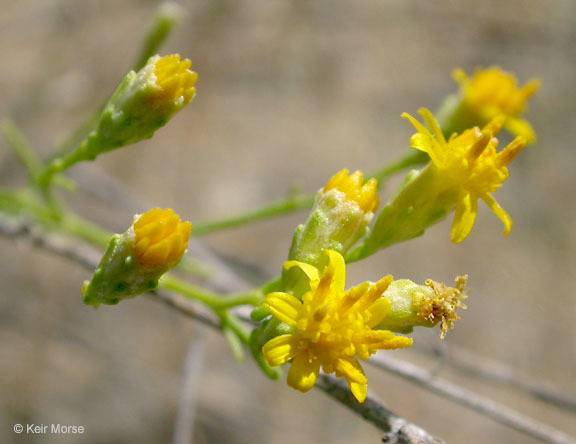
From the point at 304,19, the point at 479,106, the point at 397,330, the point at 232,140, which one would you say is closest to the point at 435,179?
the point at 397,330

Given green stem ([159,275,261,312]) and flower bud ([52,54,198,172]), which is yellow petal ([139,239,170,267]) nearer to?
green stem ([159,275,261,312])

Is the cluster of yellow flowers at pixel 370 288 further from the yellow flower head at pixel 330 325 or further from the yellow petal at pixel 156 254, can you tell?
the yellow petal at pixel 156 254

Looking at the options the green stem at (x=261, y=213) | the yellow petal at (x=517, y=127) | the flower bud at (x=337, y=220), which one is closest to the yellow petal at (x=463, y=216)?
the flower bud at (x=337, y=220)

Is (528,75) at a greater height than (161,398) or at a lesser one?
greater

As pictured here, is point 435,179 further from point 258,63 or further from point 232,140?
point 258,63

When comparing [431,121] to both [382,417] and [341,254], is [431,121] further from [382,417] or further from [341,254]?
[382,417]

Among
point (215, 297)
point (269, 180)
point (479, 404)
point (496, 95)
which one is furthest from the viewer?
point (269, 180)

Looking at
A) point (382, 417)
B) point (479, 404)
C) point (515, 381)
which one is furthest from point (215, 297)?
point (515, 381)

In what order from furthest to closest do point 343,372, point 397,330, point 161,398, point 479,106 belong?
point 161,398, point 479,106, point 397,330, point 343,372
